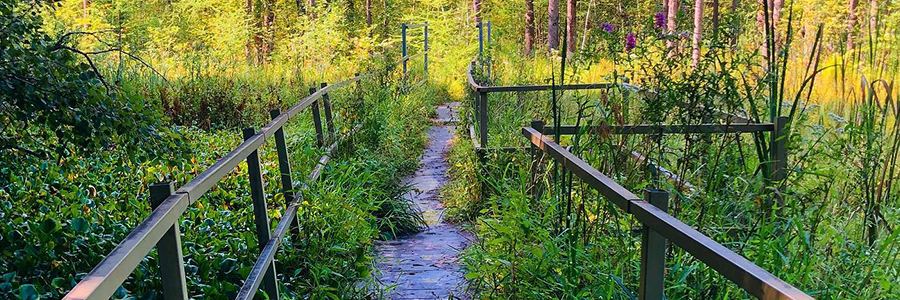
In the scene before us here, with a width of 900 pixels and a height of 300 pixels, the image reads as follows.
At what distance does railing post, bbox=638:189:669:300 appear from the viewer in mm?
2129

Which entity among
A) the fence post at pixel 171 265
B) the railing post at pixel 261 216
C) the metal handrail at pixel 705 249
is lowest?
the railing post at pixel 261 216

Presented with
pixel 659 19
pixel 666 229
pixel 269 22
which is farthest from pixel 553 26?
pixel 666 229

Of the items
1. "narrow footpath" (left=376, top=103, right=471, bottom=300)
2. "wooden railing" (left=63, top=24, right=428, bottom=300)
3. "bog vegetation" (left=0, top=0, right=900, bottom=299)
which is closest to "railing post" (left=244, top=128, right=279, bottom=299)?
"wooden railing" (left=63, top=24, right=428, bottom=300)

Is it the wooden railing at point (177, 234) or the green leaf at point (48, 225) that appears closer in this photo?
the wooden railing at point (177, 234)

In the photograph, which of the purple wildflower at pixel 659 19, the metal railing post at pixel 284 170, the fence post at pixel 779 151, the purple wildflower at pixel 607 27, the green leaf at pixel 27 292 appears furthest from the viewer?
the metal railing post at pixel 284 170

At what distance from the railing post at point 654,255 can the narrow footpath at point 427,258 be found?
83.9 inches

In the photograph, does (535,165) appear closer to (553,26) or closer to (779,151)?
(779,151)

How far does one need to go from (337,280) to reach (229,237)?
0.70 metres

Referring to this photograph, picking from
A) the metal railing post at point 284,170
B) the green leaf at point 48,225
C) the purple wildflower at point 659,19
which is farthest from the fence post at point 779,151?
the green leaf at point 48,225

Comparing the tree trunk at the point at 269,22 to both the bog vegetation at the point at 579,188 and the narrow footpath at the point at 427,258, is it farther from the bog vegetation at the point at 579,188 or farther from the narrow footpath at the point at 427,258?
the bog vegetation at the point at 579,188

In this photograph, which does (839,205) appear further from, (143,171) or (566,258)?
(143,171)

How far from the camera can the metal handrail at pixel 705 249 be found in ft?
4.90

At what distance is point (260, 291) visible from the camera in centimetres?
355

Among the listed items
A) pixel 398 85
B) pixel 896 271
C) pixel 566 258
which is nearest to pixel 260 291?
pixel 566 258
